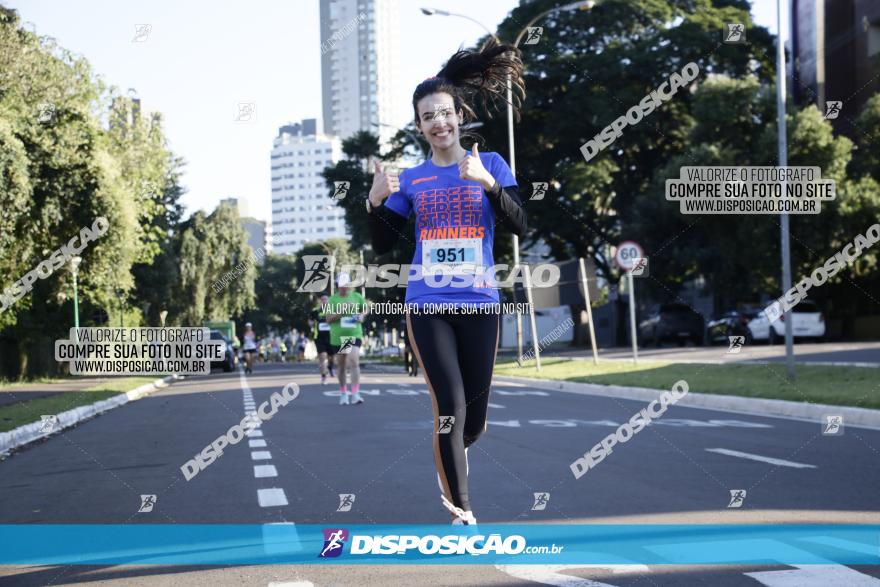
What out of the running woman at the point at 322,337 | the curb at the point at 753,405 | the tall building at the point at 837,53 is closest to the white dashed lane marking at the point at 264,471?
the curb at the point at 753,405

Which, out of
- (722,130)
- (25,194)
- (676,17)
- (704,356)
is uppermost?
(676,17)

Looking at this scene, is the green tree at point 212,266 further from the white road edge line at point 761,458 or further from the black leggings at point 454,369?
the black leggings at point 454,369

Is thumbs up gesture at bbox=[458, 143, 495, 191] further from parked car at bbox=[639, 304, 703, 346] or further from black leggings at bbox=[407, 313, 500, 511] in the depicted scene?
parked car at bbox=[639, 304, 703, 346]

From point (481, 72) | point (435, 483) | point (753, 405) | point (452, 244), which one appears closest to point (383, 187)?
point (452, 244)

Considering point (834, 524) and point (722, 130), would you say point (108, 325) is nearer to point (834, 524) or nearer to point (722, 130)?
point (722, 130)

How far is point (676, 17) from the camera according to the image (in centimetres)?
4312

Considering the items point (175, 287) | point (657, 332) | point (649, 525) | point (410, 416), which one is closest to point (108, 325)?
point (175, 287)

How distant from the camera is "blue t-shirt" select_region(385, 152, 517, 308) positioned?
500cm

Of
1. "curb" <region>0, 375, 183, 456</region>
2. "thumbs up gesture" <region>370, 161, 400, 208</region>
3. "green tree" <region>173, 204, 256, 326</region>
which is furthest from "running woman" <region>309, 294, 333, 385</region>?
"green tree" <region>173, 204, 256, 326</region>

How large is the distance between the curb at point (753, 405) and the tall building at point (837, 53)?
74.5 ft

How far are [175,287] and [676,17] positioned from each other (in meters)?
28.1

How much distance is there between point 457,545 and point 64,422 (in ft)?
40.8

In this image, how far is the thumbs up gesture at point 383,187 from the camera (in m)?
5.09

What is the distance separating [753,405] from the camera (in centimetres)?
1541
